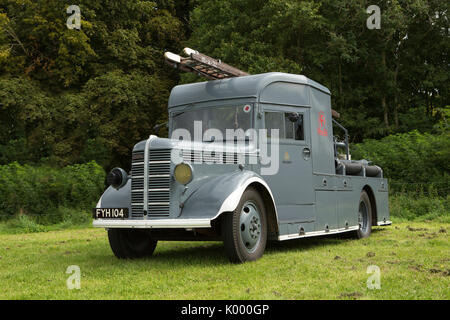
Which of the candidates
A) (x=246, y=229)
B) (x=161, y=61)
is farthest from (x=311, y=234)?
(x=161, y=61)

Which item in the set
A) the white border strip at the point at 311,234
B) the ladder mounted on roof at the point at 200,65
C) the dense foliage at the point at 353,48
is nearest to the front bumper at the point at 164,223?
the white border strip at the point at 311,234

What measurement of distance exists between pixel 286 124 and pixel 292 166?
68cm

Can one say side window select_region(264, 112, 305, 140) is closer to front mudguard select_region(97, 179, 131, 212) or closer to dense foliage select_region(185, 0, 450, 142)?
front mudguard select_region(97, 179, 131, 212)

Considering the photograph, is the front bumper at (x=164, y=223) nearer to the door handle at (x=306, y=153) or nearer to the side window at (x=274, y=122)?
the side window at (x=274, y=122)

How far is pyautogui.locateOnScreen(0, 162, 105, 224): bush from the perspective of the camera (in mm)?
17859

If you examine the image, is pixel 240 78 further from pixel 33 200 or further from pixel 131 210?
pixel 33 200

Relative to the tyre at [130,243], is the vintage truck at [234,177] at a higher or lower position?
higher

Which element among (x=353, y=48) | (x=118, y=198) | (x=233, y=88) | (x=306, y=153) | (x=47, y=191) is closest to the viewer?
(x=118, y=198)

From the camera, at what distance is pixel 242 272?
660 centimetres

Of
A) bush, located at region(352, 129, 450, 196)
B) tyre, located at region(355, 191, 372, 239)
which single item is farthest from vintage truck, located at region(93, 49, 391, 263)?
bush, located at region(352, 129, 450, 196)

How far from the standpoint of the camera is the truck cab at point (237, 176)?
288 inches

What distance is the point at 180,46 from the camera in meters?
28.0

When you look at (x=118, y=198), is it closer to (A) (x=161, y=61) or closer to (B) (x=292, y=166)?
(B) (x=292, y=166)

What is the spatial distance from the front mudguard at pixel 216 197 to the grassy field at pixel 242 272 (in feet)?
2.32
